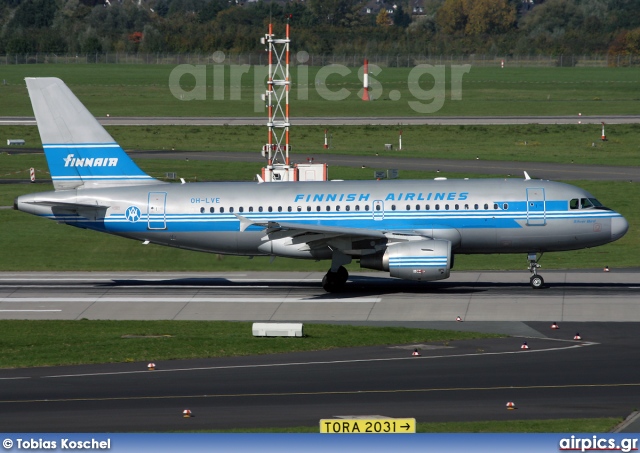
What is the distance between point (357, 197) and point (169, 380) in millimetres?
15535

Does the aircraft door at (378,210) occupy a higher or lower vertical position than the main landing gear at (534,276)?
higher

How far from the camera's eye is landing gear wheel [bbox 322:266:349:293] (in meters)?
41.5

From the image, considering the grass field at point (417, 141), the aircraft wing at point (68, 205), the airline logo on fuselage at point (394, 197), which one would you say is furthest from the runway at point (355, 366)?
the grass field at point (417, 141)

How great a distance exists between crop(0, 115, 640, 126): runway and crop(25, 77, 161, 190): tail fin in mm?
60170

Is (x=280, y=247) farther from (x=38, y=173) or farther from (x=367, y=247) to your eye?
(x=38, y=173)

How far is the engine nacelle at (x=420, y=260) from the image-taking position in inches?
1534

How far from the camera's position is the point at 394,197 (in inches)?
1617

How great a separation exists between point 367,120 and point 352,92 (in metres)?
36.0

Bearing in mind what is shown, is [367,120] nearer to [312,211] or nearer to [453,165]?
[453,165]

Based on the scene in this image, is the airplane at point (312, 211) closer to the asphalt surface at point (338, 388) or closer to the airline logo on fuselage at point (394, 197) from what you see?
the airline logo on fuselage at point (394, 197)

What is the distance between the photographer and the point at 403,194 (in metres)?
41.1

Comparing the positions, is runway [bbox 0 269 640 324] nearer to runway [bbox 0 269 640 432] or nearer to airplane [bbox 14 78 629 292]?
runway [bbox 0 269 640 432]

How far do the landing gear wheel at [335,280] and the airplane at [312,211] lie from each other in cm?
4

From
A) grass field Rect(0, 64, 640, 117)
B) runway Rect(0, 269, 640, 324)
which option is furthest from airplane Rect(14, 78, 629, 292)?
grass field Rect(0, 64, 640, 117)
